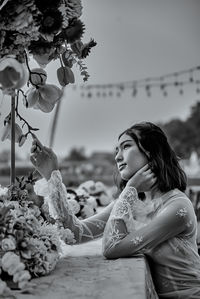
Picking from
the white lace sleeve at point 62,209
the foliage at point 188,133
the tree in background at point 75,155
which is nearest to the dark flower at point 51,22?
the white lace sleeve at point 62,209

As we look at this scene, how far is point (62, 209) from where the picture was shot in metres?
2.23

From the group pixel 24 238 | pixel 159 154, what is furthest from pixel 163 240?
pixel 24 238

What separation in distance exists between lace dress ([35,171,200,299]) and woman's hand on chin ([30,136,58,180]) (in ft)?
0.11

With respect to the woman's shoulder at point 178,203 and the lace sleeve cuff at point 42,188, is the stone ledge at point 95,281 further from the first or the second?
the lace sleeve cuff at point 42,188

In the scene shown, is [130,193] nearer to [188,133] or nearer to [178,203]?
[178,203]

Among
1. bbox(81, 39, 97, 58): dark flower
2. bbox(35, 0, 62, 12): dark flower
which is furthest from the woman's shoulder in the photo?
bbox(35, 0, 62, 12): dark flower

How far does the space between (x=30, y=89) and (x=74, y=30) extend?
29 cm

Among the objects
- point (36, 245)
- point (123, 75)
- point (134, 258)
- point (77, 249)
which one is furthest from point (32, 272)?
point (123, 75)

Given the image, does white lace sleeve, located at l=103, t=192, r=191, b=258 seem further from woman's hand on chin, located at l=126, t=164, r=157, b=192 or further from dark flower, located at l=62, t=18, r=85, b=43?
dark flower, located at l=62, t=18, r=85, b=43

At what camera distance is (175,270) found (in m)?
2.00

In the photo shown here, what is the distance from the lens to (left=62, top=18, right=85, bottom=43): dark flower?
1660mm

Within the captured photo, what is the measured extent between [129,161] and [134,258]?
50cm

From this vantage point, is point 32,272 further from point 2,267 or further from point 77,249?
point 77,249

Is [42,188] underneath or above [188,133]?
above
